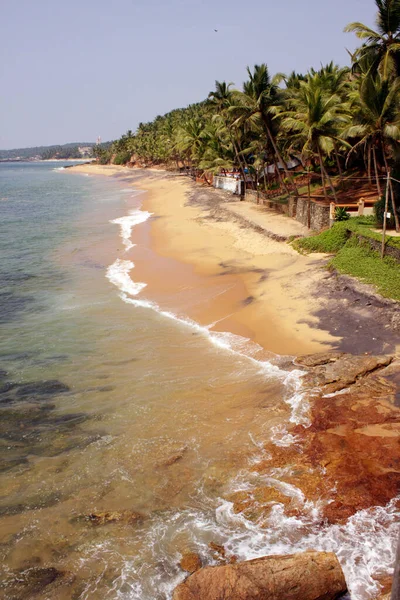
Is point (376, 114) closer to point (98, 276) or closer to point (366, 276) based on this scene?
point (366, 276)

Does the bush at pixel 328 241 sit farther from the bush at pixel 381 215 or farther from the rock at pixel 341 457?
the rock at pixel 341 457

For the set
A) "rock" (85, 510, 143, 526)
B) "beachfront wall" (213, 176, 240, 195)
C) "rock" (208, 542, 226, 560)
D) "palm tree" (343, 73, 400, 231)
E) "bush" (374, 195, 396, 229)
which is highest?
"palm tree" (343, 73, 400, 231)

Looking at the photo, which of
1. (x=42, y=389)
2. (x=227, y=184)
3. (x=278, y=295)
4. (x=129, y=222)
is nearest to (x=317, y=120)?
(x=278, y=295)

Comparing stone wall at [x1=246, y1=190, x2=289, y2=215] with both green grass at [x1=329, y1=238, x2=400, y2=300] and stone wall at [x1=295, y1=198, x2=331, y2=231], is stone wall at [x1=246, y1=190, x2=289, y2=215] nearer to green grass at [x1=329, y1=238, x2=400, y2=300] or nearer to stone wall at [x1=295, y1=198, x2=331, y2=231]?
stone wall at [x1=295, y1=198, x2=331, y2=231]

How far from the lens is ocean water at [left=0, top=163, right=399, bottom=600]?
710 cm

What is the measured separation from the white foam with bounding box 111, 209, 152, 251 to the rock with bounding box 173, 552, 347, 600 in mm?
25277

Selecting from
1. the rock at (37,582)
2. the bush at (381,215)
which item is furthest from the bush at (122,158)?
the rock at (37,582)

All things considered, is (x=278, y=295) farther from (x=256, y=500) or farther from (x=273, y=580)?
(x=273, y=580)

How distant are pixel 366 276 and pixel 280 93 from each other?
19.4 metres

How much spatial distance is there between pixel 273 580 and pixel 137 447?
453 centimetres

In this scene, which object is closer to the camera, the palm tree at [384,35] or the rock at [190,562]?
the rock at [190,562]

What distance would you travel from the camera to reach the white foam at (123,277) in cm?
2123

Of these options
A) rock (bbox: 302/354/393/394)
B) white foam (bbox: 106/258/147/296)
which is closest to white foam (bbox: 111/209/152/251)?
white foam (bbox: 106/258/147/296)

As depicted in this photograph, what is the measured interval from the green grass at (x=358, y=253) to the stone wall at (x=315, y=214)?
6.25 feet
